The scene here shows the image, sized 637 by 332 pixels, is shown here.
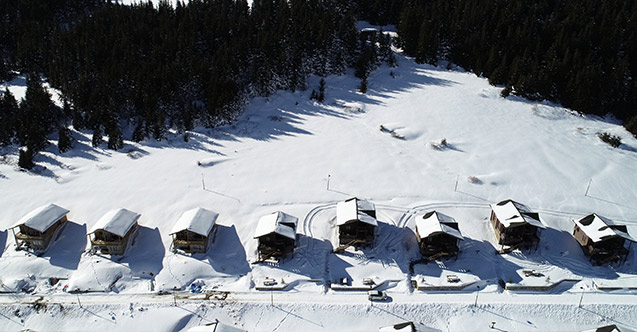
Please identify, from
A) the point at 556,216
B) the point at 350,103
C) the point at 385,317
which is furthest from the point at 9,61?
the point at 556,216

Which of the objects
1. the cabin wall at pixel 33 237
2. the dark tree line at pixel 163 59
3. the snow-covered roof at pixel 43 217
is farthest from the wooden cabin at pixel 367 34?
the cabin wall at pixel 33 237

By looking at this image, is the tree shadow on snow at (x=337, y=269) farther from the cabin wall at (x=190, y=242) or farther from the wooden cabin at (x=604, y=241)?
the wooden cabin at (x=604, y=241)

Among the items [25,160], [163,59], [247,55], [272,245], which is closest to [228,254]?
[272,245]

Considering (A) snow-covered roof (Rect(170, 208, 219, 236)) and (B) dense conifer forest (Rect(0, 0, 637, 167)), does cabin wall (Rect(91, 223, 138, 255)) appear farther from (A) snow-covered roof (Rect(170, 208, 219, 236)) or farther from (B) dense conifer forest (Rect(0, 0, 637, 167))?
(B) dense conifer forest (Rect(0, 0, 637, 167))

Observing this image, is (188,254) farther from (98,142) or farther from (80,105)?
(80,105)

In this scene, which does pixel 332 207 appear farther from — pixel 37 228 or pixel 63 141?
pixel 63 141
